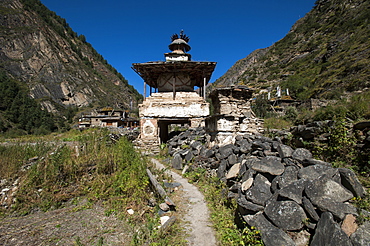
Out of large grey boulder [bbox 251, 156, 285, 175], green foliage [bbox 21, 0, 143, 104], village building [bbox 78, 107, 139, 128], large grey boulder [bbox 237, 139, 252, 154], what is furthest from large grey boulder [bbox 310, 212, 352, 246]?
green foliage [bbox 21, 0, 143, 104]

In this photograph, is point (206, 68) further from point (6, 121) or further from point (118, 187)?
point (6, 121)

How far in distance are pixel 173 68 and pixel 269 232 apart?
44.0 ft

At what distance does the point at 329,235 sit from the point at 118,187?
496 centimetres

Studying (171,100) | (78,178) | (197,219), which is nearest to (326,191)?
(197,219)

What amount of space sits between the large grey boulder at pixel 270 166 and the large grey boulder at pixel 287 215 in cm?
80

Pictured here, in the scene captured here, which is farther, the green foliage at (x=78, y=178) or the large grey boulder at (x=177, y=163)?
the large grey boulder at (x=177, y=163)

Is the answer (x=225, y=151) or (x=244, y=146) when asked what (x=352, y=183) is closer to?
(x=244, y=146)

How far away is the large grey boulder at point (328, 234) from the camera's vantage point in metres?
2.34

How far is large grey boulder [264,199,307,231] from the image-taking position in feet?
9.60

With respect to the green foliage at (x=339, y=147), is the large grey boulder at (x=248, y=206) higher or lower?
lower

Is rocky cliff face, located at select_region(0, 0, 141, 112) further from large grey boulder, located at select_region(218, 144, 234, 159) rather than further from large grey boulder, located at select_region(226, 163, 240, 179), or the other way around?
large grey boulder, located at select_region(226, 163, 240, 179)

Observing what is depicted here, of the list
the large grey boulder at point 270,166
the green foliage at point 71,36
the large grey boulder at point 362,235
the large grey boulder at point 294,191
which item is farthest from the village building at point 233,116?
the green foliage at point 71,36

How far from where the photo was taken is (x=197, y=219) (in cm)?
439

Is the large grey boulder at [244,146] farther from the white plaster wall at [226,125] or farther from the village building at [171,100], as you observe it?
the village building at [171,100]
